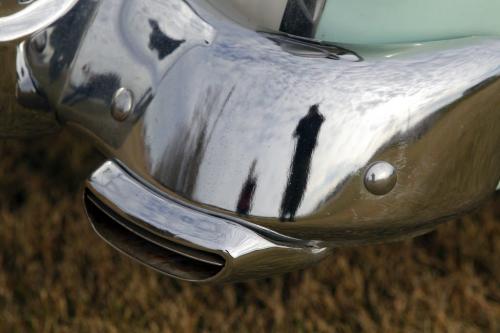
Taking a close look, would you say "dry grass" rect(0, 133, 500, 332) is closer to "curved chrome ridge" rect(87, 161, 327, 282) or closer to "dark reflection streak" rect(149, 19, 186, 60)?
"curved chrome ridge" rect(87, 161, 327, 282)

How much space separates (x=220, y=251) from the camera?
3.84ft

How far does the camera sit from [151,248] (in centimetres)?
125

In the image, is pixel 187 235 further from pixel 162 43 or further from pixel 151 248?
pixel 162 43

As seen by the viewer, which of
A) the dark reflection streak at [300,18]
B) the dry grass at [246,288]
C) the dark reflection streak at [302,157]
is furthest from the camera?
the dry grass at [246,288]

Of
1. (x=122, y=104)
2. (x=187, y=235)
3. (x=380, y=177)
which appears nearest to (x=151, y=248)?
(x=187, y=235)

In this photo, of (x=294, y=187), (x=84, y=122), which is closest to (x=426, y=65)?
(x=294, y=187)

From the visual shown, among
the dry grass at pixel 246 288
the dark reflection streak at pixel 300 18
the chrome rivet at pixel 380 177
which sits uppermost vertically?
the dark reflection streak at pixel 300 18

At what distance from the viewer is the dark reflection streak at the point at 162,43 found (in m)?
1.22

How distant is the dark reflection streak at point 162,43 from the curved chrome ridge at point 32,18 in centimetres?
15

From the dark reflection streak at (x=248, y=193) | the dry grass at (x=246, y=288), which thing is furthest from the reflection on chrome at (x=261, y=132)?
the dry grass at (x=246, y=288)

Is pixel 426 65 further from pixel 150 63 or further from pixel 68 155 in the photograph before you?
pixel 68 155

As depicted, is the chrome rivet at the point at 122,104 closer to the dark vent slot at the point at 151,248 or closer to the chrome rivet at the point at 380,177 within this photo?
the dark vent slot at the point at 151,248

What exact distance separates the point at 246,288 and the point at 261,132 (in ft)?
1.74

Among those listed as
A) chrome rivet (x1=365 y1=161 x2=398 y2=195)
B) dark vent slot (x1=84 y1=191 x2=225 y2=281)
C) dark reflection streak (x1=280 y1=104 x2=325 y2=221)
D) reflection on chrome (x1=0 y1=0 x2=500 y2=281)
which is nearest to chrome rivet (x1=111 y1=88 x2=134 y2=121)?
reflection on chrome (x1=0 y1=0 x2=500 y2=281)
